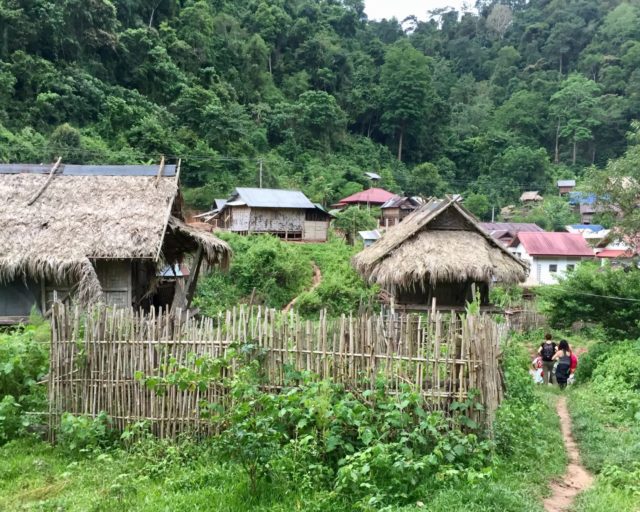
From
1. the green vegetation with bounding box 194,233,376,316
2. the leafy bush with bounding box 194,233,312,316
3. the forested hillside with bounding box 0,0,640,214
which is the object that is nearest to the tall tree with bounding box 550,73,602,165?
the forested hillside with bounding box 0,0,640,214

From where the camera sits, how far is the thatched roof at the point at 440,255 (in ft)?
41.2

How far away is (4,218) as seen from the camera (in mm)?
10820

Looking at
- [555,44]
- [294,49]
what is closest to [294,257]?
[294,49]

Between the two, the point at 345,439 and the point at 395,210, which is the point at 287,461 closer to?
the point at 345,439

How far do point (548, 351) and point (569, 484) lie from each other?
6896 mm

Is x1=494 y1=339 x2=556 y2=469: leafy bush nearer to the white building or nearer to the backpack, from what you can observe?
the backpack

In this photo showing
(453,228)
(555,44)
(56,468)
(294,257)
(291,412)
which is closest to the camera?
(291,412)

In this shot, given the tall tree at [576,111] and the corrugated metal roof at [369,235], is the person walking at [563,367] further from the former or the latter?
the tall tree at [576,111]

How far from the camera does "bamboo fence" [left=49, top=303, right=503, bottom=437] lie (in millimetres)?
5328

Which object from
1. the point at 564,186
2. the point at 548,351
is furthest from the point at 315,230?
the point at 564,186

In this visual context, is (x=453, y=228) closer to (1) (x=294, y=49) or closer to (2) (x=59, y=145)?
(2) (x=59, y=145)

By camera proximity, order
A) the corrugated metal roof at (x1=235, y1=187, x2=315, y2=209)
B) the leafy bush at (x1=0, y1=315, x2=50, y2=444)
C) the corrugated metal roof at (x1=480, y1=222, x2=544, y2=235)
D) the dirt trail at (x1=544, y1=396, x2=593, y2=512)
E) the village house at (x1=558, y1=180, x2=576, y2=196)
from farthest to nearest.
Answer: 1. the village house at (x1=558, y1=180, x2=576, y2=196)
2. the corrugated metal roof at (x1=480, y1=222, x2=544, y2=235)
3. the corrugated metal roof at (x1=235, y1=187, x2=315, y2=209)
4. the leafy bush at (x1=0, y1=315, x2=50, y2=444)
5. the dirt trail at (x1=544, y1=396, x2=593, y2=512)

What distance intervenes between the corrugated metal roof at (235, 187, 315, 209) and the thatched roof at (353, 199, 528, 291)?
18362 mm

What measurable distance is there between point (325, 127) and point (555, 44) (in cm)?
4025
